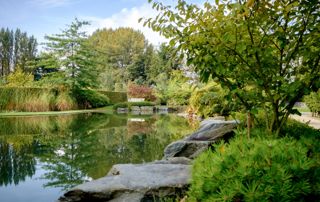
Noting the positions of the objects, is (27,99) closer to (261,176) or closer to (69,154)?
(69,154)

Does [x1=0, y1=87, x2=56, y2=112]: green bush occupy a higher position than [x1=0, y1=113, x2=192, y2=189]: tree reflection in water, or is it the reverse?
[x1=0, y1=87, x2=56, y2=112]: green bush

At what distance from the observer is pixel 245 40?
2984mm

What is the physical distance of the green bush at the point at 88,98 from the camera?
75.3ft

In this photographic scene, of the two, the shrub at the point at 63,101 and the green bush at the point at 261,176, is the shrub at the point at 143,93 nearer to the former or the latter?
the shrub at the point at 63,101

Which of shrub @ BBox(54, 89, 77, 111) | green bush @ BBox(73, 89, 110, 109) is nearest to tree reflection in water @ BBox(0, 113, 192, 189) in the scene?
shrub @ BBox(54, 89, 77, 111)

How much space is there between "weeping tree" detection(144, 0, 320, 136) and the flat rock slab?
0.97 metres

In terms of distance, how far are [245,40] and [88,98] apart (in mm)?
21305

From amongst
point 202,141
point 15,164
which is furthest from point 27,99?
point 202,141

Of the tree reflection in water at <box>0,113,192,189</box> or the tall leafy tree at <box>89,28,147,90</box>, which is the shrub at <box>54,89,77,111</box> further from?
the tall leafy tree at <box>89,28,147,90</box>

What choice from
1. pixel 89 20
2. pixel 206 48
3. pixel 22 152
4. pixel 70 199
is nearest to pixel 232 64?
pixel 206 48

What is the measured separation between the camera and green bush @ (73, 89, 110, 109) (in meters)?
22.9

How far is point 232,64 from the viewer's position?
2.97 meters

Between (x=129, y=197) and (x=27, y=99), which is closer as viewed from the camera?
(x=129, y=197)

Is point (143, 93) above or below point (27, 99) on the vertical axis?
above
